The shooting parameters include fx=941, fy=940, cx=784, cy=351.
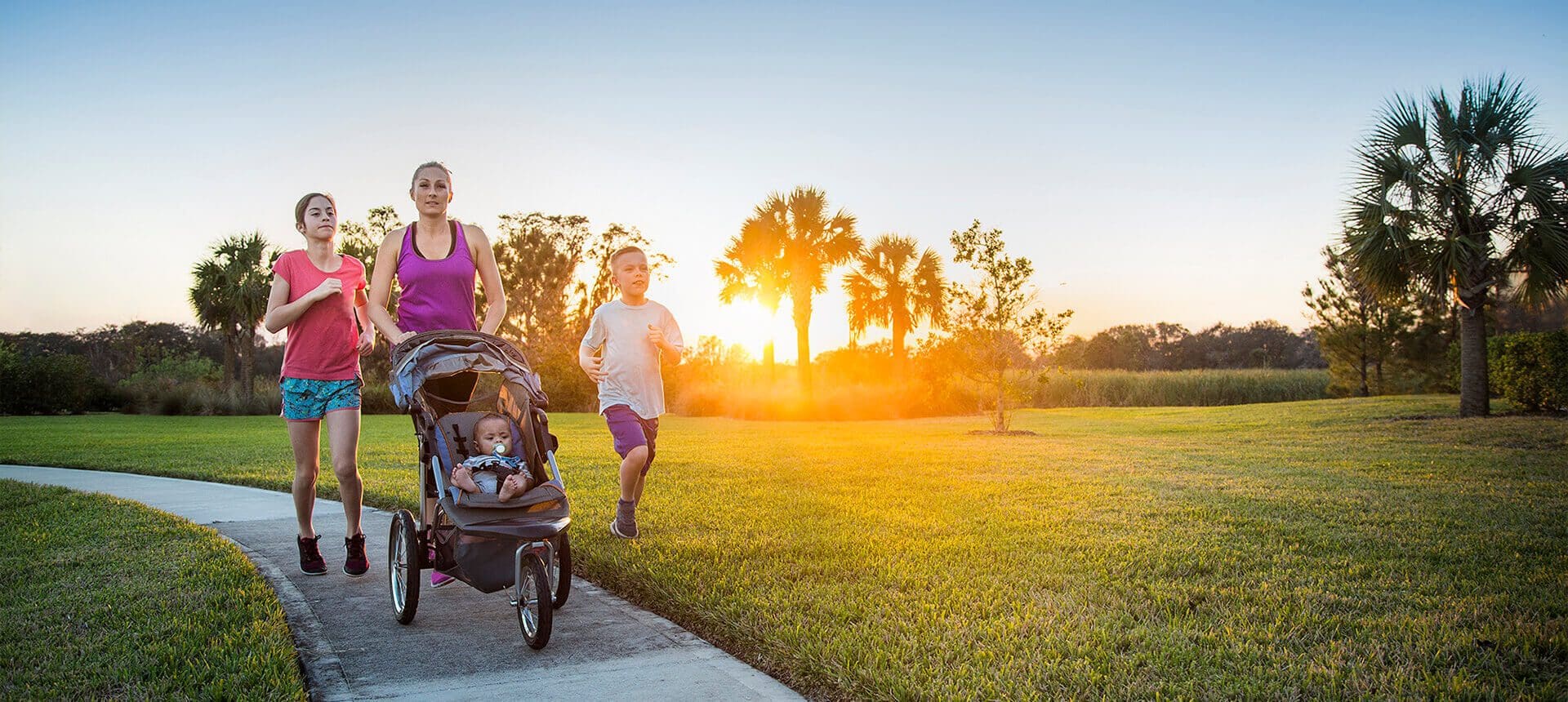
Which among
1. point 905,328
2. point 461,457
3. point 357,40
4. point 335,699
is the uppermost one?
point 357,40

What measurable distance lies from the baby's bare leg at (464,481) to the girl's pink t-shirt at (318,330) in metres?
1.43

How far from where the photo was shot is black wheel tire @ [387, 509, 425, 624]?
4.27 meters

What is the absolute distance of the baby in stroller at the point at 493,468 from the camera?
13.6ft

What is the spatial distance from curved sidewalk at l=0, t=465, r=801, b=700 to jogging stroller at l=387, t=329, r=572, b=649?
0.17 meters

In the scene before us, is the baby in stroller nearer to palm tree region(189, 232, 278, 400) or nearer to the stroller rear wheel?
the stroller rear wheel

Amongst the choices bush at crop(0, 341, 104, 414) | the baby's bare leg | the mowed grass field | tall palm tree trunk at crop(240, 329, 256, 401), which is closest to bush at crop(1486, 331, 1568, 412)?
the mowed grass field

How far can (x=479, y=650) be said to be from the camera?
411cm

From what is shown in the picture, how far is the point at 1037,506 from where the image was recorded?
323 inches

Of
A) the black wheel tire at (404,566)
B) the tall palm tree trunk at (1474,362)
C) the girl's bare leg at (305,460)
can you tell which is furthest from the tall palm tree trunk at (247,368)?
the tall palm tree trunk at (1474,362)

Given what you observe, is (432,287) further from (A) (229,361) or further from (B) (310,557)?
(A) (229,361)

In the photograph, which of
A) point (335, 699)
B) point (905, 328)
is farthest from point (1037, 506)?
point (905, 328)

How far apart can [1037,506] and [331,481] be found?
7571mm

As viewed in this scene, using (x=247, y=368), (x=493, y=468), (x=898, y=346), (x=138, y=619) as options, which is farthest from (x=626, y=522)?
(x=247, y=368)

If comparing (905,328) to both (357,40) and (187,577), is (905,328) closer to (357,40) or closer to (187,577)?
(357,40)
